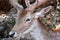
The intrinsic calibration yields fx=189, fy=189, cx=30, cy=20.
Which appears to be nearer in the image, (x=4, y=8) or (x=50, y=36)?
(x=50, y=36)

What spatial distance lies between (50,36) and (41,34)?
0.12m

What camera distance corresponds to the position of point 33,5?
243 cm

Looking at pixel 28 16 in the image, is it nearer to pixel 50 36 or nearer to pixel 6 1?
pixel 50 36

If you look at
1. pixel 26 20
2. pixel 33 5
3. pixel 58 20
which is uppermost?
pixel 33 5

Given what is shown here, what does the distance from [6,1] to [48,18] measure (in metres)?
0.90

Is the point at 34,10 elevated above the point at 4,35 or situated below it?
above

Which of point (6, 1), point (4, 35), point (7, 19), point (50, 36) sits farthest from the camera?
point (6, 1)

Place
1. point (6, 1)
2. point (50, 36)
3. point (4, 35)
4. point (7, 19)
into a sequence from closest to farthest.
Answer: point (50, 36), point (4, 35), point (7, 19), point (6, 1)

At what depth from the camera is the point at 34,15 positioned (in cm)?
239

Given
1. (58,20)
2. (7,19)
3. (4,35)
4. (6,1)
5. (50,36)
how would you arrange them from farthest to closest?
(6,1) < (58,20) < (7,19) < (4,35) < (50,36)

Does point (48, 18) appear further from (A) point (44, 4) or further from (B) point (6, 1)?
(B) point (6, 1)

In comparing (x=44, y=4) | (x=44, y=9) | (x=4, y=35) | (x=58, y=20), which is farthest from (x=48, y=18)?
(x=4, y=35)

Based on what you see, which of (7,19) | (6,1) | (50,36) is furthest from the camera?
(6,1)

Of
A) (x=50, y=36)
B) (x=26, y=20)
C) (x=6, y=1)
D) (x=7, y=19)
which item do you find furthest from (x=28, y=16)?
(x=6, y=1)
